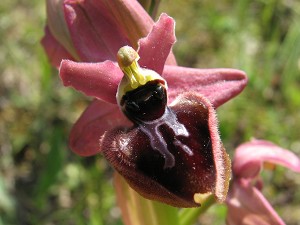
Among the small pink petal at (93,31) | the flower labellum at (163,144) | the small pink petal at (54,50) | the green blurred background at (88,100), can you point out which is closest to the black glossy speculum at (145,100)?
the flower labellum at (163,144)

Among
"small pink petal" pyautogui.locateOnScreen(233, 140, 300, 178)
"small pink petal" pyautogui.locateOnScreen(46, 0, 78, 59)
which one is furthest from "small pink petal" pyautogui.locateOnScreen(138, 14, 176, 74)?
"small pink petal" pyautogui.locateOnScreen(233, 140, 300, 178)

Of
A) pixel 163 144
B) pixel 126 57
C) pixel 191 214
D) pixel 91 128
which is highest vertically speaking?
pixel 126 57

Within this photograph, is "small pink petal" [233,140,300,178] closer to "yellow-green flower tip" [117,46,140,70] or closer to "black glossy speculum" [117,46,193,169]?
"black glossy speculum" [117,46,193,169]

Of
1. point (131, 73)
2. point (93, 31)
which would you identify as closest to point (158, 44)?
point (131, 73)

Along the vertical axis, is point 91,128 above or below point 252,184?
above

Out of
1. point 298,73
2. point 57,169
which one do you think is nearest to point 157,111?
point 57,169

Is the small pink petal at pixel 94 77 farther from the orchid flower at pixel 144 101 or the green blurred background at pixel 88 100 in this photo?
the green blurred background at pixel 88 100

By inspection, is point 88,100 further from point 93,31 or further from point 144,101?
point 144,101
